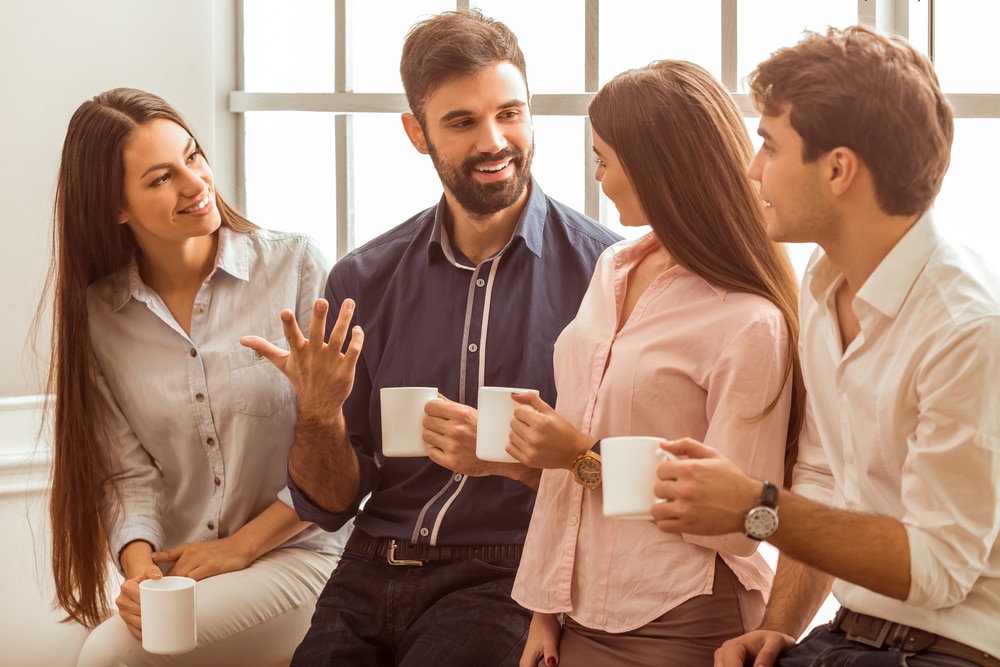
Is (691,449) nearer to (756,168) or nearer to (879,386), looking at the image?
(879,386)

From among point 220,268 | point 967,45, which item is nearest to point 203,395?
point 220,268

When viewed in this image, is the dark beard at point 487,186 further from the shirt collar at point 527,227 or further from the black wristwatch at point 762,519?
the black wristwatch at point 762,519

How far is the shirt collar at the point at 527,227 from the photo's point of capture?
2217mm

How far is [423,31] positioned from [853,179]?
1.09 m

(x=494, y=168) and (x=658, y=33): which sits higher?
(x=658, y=33)

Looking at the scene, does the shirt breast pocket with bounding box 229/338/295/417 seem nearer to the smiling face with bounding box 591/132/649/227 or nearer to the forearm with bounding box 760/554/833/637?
the smiling face with bounding box 591/132/649/227

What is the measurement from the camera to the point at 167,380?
8.08ft

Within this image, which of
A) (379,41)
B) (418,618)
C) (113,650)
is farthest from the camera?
(379,41)

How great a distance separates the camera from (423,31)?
226 cm

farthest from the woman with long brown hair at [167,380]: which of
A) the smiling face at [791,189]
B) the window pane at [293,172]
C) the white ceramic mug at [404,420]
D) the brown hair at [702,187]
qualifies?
the smiling face at [791,189]

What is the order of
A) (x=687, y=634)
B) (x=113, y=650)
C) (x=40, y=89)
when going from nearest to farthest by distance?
(x=687, y=634) < (x=113, y=650) < (x=40, y=89)

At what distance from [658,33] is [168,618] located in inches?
66.5

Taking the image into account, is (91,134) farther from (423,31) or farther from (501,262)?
(501,262)

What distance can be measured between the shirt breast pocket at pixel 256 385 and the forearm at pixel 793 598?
121 centimetres
